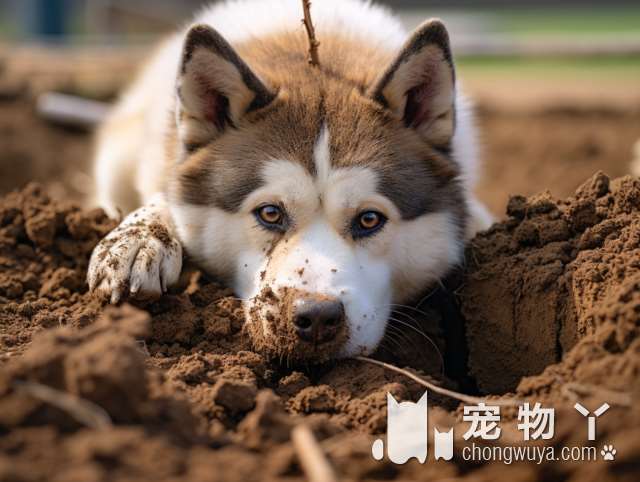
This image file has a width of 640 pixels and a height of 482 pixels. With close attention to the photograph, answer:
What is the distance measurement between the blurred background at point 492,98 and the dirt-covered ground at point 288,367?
8.95ft

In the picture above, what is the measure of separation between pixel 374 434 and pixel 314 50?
184 centimetres

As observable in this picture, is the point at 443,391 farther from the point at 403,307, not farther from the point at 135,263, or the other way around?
the point at 135,263

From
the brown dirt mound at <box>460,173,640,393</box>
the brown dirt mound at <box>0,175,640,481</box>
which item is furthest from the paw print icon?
the brown dirt mound at <box>460,173,640,393</box>

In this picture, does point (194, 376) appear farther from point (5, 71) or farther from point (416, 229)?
point (5, 71)

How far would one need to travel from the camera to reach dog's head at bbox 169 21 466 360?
119 inches

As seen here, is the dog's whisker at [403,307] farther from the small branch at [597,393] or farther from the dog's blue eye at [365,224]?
the small branch at [597,393]

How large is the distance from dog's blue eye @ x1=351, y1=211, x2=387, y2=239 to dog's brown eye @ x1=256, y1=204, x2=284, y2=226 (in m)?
0.29

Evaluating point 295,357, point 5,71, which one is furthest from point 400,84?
point 5,71

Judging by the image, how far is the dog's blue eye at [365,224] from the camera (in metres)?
3.27

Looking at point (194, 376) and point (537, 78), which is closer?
point (194, 376)

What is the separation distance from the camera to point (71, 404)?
203 centimetres

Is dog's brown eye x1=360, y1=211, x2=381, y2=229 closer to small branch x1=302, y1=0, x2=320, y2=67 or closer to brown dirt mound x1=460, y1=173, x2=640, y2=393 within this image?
brown dirt mound x1=460, y1=173, x2=640, y2=393

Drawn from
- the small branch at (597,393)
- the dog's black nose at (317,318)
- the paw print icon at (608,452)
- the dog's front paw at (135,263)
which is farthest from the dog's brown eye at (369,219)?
the paw print icon at (608,452)

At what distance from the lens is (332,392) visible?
9.20ft
